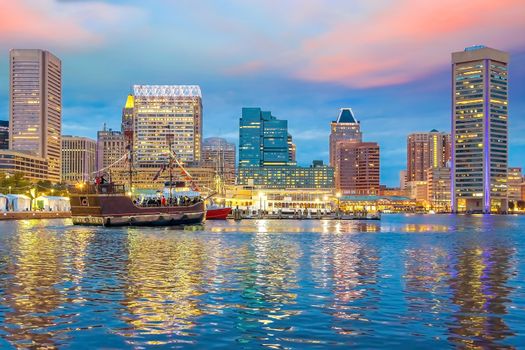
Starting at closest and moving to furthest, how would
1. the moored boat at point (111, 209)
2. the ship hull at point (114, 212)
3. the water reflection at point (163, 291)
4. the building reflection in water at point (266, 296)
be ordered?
the building reflection in water at point (266, 296) → the water reflection at point (163, 291) → the moored boat at point (111, 209) → the ship hull at point (114, 212)

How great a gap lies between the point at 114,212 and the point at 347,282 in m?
71.2

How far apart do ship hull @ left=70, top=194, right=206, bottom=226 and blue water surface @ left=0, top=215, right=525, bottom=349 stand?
162ft

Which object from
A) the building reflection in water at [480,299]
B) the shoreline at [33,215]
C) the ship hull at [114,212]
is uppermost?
the ship hull at [114,212]

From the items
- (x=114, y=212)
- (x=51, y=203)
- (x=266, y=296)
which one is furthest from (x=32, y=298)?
(x=51, y=203)

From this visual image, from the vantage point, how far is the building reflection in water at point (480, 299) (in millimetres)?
21219

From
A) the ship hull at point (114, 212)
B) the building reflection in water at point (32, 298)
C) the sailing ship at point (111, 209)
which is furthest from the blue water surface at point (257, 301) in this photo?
the ship hull at point (114, 212)

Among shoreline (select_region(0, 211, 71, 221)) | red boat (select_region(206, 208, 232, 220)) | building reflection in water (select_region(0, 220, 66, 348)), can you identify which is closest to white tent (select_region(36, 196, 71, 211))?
shoreline (select_region(0, 211, 71, 221))

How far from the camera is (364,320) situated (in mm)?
23859

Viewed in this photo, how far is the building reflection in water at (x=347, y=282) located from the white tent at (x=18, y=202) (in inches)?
4642

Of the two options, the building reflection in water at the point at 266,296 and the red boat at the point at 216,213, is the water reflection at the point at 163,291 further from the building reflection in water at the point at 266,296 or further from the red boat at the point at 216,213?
the red boat at the point at 216,213

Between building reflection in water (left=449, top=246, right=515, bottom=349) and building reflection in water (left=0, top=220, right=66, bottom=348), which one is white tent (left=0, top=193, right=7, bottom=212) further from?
building reflection in water (left=449, top=246, right=515, bottom=349)

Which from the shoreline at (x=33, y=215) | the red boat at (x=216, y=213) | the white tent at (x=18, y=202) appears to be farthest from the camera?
the red boat at (x=216, y=213)

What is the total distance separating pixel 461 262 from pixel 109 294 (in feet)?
93.8

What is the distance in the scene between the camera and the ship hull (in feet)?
325
